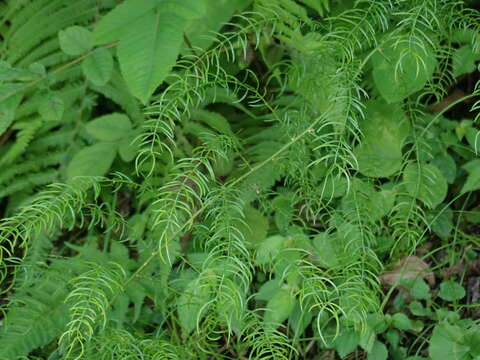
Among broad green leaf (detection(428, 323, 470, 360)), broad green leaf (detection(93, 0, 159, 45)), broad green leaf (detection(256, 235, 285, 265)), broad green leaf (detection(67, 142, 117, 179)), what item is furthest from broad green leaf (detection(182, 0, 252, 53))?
broad green leaf (detection(428, 323, 470, 360))

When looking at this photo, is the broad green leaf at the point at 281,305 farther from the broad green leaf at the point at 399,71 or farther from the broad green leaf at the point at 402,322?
the broad green leaf at the point at 399,71

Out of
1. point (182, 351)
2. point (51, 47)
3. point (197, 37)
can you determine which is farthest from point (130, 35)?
point (51, 47)

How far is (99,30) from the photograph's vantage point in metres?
1.53

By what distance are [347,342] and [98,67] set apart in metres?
1.03

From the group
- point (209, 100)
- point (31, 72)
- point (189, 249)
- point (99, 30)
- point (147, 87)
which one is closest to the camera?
point (147, 87)

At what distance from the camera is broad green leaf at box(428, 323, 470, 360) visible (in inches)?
57.9

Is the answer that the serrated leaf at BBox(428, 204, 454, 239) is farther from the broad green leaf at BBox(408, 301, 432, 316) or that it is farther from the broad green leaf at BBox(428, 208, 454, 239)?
the broad green leaf at BBox(408, 301, 432, 316)

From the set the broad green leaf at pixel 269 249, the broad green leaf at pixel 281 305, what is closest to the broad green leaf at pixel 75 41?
the broad green leaf at pixel 269 249

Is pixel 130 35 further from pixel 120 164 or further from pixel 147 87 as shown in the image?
pixel 120 164

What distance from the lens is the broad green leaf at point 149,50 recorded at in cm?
141

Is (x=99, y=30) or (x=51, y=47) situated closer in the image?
(x=99, y=30)

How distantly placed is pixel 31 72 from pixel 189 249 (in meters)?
0.72

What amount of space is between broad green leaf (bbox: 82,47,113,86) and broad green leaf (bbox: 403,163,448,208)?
2.93ft

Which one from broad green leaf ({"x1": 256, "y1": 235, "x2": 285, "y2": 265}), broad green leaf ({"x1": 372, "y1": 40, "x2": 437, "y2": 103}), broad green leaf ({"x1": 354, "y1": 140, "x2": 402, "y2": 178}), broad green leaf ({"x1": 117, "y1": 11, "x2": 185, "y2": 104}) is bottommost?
broad green leaf ({"x1": 354, "y1": 140, "x2": 402, "y2": 178})
